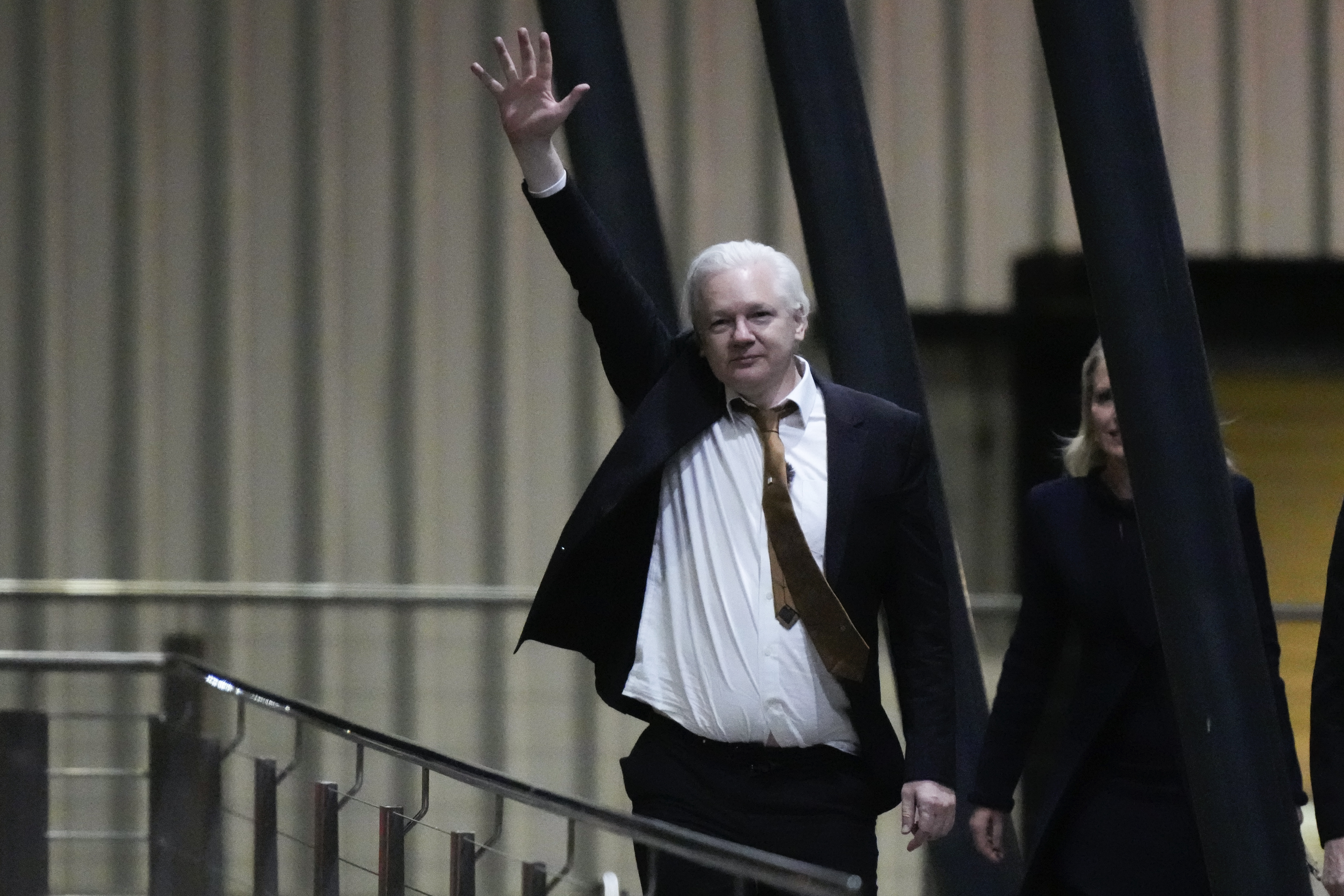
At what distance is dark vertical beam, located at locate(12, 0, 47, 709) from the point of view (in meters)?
5.16

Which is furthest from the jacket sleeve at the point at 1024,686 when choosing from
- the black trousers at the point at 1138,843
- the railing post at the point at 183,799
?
the railing post at the point at 183,799

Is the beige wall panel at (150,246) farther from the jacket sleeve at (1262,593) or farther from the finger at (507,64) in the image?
the jacket sleeve at (1262,593)

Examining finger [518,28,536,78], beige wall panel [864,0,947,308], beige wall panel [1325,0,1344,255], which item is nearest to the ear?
finger [518,28,536,78]

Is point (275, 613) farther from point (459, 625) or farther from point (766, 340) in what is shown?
point (766, 340)

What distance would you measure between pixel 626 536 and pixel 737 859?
1.96 ft

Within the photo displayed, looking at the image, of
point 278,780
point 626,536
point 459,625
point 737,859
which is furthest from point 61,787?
point 737,859

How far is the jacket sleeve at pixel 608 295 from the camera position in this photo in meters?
2.01

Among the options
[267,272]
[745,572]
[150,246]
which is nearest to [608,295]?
[745,572]

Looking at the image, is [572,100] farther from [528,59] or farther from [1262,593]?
[1262,593]

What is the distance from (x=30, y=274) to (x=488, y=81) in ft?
11.7

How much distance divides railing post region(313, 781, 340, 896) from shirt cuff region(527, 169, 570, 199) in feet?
2.87

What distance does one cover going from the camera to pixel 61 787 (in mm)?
5117

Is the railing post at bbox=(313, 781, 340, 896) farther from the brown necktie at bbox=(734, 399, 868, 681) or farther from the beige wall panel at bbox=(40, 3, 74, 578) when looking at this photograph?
the beige wall panel at bbox=(40, 3, 74, 578)

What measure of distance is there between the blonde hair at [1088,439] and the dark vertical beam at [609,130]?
2.64 feet
